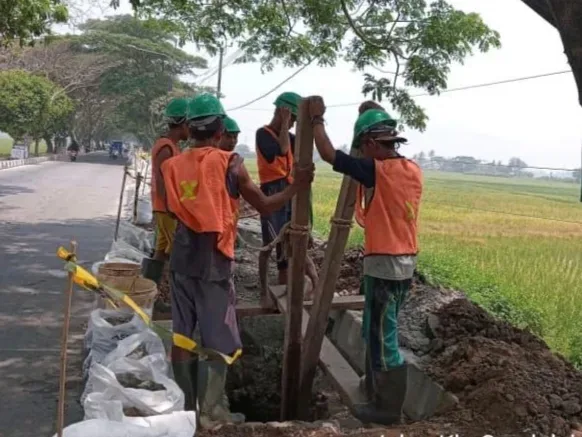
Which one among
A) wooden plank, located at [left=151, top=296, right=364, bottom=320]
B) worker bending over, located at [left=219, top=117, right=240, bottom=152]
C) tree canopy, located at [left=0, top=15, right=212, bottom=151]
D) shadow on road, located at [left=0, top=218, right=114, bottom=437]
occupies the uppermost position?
tree canopy, located at [left=0, top=15, right=212, bottom=151]

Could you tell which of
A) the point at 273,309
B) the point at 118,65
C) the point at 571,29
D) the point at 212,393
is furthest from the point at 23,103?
the point at 571,29

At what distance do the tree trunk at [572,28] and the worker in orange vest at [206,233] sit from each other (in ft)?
5.28

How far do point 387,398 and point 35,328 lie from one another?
139 inches

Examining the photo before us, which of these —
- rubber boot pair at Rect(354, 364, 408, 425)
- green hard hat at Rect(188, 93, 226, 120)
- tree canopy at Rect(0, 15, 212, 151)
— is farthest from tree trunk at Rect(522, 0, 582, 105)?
tree canopy at Rect(0, 15, 212, 151)

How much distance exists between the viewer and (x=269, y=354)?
227 inches

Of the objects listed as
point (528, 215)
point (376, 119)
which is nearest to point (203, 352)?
point (376, 119)

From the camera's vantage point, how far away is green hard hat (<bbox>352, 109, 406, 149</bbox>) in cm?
382

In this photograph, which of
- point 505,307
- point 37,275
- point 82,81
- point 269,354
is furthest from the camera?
point 82,81

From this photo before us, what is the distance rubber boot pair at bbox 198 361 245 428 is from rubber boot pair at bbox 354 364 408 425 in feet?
2.52

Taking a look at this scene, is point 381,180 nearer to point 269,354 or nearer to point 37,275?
point 269,354

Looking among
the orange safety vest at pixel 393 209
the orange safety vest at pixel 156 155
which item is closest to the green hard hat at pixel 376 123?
the orange safety vest at pixel 393 209

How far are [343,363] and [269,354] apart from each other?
0.97 m

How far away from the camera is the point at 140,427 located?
284cm

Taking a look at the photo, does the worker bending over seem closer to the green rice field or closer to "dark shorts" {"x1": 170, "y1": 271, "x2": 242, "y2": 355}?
"dark shorts" {"x1": 170, "y1": 271, "x2": 242, "y2": 355}
